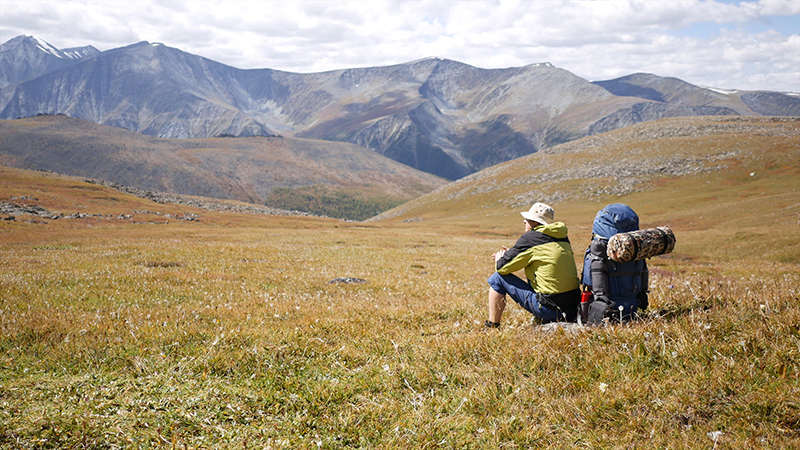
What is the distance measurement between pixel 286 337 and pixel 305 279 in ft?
32.4

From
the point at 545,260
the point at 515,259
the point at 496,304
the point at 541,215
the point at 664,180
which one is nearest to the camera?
the point at 545,260

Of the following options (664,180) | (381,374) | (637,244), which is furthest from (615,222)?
(664,180)

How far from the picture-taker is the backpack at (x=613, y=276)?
7.56 m

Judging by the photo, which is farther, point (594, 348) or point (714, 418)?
point (594, 348)

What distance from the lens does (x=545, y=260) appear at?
8.48 m

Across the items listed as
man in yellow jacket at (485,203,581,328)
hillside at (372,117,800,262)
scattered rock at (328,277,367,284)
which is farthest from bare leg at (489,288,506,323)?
hillside at (372,117,800,262)

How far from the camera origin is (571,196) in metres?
140

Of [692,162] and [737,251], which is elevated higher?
[692,162]

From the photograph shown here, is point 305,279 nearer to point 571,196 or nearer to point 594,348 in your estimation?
point 594,348

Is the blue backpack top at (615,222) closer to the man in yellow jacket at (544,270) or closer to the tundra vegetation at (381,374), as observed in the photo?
the man in yellow jacket at (544,270)

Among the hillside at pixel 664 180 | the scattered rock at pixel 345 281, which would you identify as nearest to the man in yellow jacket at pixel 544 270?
the scattered rock at pixel 345 281

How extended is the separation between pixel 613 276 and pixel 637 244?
948mm

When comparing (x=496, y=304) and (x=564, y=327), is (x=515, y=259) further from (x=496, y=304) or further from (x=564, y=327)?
(x=564, y=327)

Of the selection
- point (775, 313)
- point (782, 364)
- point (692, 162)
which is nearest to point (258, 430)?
point (782, 364)
